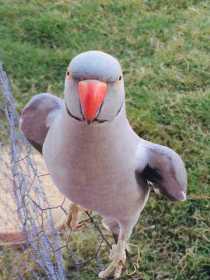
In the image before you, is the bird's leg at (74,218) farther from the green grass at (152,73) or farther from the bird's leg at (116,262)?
the bird's leg at (116,262)

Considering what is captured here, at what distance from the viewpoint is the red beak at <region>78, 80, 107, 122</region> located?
3.55 ft

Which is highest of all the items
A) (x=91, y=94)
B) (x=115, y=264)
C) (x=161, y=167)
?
(x=91, y=94)

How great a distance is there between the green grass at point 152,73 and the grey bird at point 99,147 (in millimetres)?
349

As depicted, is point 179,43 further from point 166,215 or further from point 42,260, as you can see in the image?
point 42,260

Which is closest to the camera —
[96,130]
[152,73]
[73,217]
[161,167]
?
[96,130]

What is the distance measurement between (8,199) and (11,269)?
0.88 ft

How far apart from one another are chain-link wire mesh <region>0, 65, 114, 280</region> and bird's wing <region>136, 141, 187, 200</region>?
0.42m

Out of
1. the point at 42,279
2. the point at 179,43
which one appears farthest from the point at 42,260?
the point at 179,43

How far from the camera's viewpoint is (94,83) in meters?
1.09

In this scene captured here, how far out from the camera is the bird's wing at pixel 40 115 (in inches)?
55.1

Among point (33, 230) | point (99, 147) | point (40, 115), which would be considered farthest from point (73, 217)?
point (99, 147)

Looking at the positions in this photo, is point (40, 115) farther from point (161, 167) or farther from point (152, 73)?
point (152, 73)

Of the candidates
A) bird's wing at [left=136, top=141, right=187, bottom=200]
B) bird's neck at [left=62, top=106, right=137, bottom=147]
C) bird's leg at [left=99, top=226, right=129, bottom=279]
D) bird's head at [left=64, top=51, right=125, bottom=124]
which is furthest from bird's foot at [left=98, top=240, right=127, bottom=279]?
bird's head at [left=64, top=51, right=125, bottom=124]

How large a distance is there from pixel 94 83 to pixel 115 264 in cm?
76
